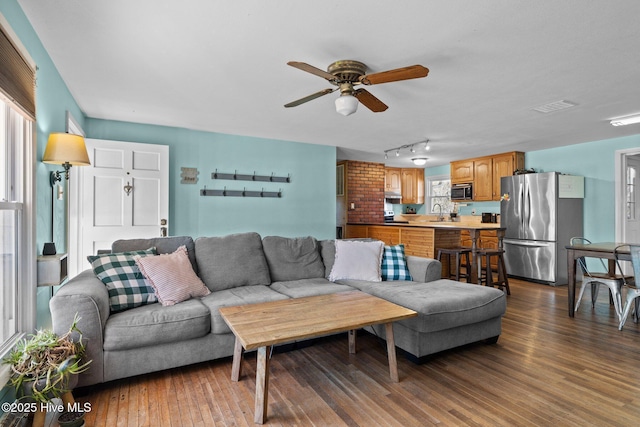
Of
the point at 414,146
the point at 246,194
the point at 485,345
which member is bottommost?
the point at 485,345

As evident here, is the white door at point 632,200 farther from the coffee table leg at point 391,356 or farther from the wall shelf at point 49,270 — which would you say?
the wall shelf at point 49,270

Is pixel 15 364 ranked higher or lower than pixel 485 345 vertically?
higher

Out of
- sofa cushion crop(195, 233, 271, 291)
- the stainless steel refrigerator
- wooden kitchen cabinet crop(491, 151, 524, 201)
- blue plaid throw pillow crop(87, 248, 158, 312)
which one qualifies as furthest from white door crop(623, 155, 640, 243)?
blue plaid throw pillow crop(87, 248, 158, 312)

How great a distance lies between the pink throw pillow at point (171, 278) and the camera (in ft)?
8.45

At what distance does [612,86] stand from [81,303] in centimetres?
456

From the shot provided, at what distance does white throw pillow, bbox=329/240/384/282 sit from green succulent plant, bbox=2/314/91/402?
7.29 feet

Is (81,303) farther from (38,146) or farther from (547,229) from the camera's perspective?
(547,229)

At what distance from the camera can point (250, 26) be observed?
7.14 ft

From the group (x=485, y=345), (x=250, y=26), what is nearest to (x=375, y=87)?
(x=250, y=26)

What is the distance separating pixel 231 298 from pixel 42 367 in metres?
1.19

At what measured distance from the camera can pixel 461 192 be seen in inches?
283

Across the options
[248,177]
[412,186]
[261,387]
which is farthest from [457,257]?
[412,186]

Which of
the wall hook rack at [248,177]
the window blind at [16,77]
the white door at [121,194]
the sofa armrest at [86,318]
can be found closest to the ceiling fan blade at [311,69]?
the window blind at [16,77]

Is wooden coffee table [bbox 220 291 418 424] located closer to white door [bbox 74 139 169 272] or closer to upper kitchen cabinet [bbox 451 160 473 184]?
white door [bbox 74 139 169 272]
